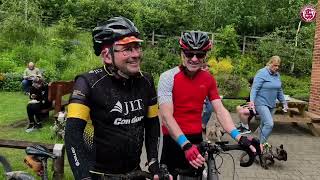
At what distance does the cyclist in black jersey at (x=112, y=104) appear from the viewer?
107 inches

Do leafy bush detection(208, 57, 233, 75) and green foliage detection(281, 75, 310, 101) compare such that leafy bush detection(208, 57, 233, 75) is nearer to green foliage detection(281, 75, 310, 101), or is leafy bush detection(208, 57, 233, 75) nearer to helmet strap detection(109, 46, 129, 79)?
green foliage detection(281, 75, 310, 101)

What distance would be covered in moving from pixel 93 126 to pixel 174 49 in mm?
21736

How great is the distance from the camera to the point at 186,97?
411 centimetres

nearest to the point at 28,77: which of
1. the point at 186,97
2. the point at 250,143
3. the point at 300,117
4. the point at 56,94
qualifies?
the point at 56,94

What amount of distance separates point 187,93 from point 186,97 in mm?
37

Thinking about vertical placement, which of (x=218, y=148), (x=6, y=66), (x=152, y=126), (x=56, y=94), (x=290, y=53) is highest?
(x=152, y=126)

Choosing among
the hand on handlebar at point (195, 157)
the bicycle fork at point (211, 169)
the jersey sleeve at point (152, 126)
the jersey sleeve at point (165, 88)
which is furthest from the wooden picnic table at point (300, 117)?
the jersey sleeve at point (152, 126)

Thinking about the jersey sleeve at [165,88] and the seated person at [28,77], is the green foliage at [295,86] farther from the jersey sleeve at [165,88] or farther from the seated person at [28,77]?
the jersey sleeve at [165,88]

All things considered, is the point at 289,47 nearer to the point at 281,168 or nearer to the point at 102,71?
the point at 281,168

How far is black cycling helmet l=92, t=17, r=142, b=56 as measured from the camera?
276 cm

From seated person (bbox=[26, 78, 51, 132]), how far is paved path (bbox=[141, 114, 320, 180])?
373 cm

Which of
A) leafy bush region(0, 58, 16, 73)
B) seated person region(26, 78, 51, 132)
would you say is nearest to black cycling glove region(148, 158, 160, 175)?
seated person region(26, 78, 51, 132)

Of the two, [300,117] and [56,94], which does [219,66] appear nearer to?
[300,117]

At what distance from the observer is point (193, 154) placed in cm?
330
